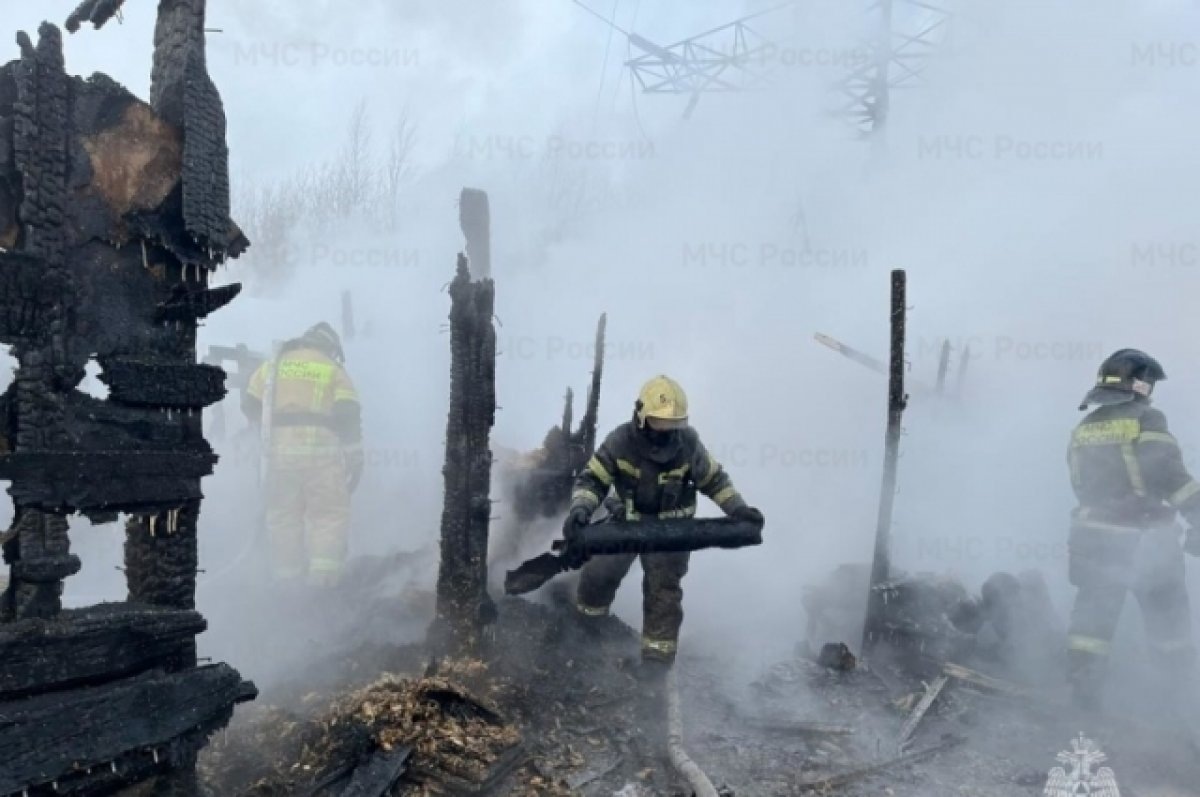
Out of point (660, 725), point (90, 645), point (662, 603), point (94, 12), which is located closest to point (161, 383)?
point (90, 645)

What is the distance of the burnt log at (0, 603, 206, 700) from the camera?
8.30 feet

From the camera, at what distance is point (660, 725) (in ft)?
18.2

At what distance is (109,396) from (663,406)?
3.85 meters

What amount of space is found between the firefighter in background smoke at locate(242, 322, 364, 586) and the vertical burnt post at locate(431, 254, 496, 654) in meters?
2.50

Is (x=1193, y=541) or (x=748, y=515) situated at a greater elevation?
(x=748, y=515)

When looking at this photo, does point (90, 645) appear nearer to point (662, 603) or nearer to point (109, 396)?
point (109, 396)

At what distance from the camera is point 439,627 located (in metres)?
6.09

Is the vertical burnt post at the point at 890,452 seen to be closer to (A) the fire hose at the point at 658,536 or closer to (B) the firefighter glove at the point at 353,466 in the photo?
(A) the fire hose at the point at 658,536

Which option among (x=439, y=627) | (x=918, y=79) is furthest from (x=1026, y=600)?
(x=918, y=79)

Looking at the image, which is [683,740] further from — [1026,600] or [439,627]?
[1026,600]

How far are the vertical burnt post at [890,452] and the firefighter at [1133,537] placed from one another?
1512 millimetres

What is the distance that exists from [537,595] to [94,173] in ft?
19.4

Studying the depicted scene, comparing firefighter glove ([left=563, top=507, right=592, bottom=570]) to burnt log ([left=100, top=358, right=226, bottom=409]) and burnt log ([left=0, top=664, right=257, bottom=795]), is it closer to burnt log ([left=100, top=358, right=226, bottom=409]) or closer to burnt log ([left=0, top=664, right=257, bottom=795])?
burnt log ([left=0, top=664, right=257, bottom=795])

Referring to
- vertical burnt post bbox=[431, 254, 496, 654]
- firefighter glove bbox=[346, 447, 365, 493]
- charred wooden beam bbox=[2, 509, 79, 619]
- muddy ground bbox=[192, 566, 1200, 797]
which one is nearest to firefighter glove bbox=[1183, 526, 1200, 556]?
muddy ground bbox=[192, 566, 1200, 797]
